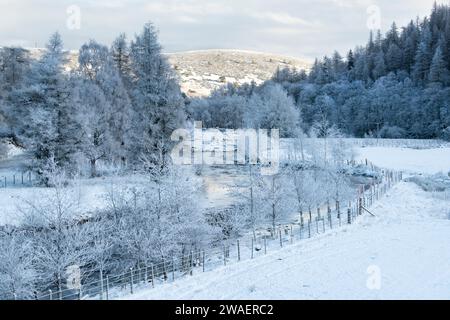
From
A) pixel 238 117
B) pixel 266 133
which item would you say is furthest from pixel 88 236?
pixel 238 117

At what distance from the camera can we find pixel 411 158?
226ft

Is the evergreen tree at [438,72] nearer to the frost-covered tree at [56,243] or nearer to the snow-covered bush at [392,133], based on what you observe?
the snow-covered bush at [392,133]

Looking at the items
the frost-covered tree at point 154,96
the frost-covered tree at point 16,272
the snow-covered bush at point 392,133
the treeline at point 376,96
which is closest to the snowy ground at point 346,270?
the frost-covered tree at point 16,272

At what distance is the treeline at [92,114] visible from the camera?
35344 mm

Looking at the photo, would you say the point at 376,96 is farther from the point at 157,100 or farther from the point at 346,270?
the point at 346,270

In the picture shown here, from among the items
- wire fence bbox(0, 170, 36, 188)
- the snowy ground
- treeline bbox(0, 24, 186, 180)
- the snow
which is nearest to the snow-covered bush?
the snow

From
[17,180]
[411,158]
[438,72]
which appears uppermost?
[438,72]

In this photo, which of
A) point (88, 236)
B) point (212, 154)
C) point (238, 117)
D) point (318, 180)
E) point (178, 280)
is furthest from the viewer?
point (238, 117)

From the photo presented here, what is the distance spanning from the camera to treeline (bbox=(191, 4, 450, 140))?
96438 millimetres

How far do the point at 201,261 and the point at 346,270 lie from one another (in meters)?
6.96

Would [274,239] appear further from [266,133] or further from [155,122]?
[266,133]

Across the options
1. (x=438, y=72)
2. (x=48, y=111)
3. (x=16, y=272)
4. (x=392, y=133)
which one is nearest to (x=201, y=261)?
(x=16, y=272)

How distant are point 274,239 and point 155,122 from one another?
→ 12.5 meters
